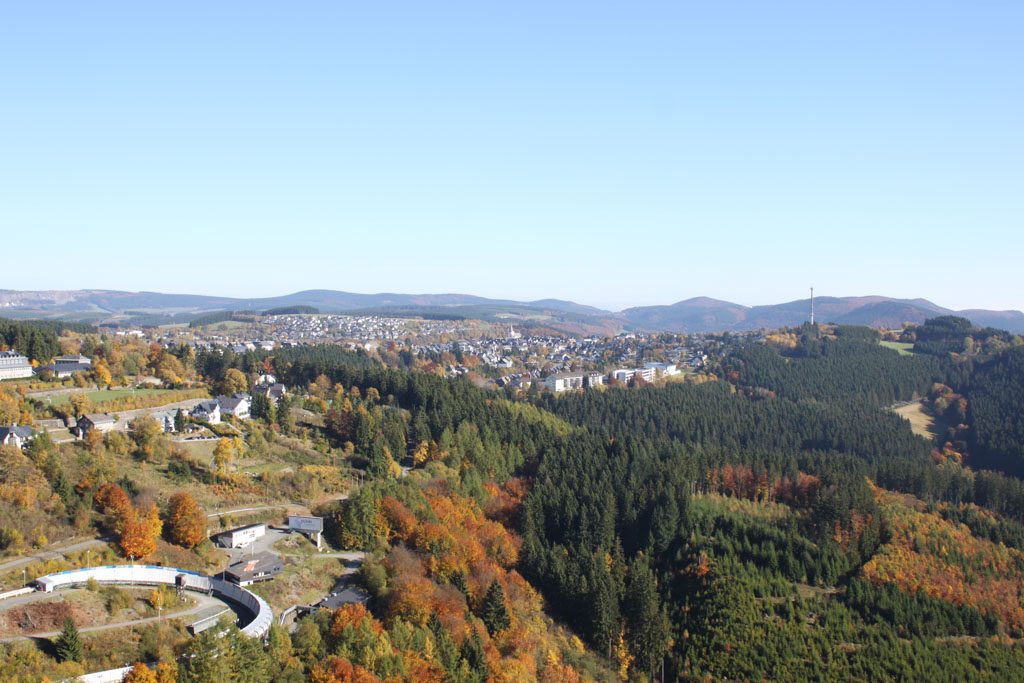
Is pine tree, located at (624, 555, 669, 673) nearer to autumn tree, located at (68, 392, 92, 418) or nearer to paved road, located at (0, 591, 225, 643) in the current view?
paved road, located at (0, 591, 225, 643)

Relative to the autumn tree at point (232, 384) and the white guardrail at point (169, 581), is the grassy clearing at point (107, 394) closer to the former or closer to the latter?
the autumn tree at point (232, 384)

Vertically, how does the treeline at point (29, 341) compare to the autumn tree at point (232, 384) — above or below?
above

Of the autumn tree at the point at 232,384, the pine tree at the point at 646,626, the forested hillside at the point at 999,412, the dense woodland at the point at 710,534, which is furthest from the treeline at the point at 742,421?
the pine tree at the point at 646,626

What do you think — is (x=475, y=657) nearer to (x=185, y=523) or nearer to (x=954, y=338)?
(x=185, y=523)

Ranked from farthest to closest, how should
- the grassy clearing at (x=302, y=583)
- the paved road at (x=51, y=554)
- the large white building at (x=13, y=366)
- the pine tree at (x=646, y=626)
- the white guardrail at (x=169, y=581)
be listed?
the large white building at (x=13, y=366)
the pine tree at (x=646, y=626)
the grassy clearing at (x=302, y=583)
the paved road at (x=51, y=554)
the white guardrail at (x=169, y=581)

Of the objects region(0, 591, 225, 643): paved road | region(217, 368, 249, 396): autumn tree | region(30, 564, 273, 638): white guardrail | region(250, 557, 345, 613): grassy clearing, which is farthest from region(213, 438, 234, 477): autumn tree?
region(217, 368, 249, 396): autumn tree

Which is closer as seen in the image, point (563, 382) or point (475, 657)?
point (475, 657)

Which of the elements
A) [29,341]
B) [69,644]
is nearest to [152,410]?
[29,341]
